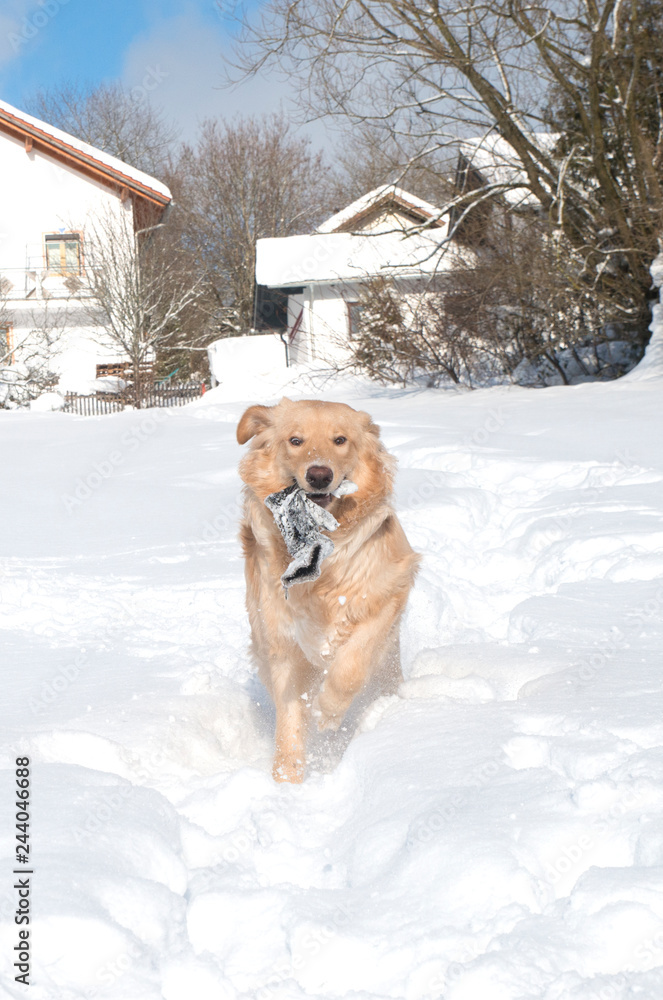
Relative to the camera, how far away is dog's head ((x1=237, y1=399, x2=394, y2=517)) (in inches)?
134

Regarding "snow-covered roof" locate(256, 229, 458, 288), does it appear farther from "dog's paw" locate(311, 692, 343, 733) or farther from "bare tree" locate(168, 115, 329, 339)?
"dog's paw" locate(311, 692, 343, 733)

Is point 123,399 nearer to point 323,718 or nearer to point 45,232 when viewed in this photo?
point 45,232

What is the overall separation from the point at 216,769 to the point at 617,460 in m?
5.28

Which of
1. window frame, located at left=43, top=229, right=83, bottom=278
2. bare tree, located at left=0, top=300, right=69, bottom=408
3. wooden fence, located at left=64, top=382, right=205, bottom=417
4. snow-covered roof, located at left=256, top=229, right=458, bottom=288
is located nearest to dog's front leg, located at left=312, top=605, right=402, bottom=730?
wooden fence, located at left=64, top=382, right=205, bottom=417

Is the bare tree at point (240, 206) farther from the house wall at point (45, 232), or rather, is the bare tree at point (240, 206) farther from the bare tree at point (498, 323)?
the bare tree at point (498, 323)

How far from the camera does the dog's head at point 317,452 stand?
3.40 m

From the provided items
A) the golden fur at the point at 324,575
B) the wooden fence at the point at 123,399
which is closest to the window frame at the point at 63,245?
the wooden fence at the point at 123,399

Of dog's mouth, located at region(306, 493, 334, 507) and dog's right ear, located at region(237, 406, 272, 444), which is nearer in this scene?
dog's mouth, located at region(306, 493, 334, 507)

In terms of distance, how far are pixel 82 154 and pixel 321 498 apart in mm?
25137

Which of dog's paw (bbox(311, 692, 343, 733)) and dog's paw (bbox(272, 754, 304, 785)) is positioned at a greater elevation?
dog's paw (bbox(311, 692, 343, 733))

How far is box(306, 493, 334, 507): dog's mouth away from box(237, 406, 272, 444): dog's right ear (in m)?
0.47

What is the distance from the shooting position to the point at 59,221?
26.7 metres

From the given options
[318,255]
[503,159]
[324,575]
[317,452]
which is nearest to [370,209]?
[503,159]

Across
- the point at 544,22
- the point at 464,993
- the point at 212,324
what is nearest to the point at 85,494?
the point at 464,993
